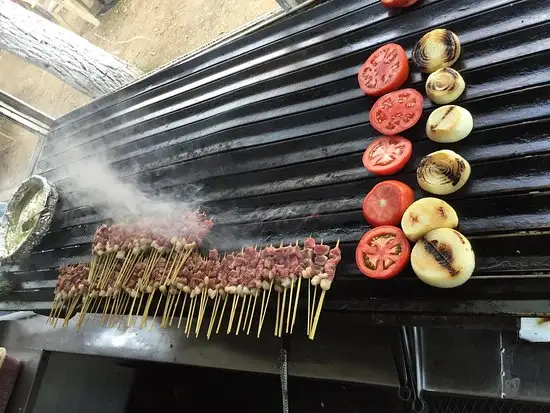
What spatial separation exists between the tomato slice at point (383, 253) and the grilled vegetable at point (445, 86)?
1.01 m

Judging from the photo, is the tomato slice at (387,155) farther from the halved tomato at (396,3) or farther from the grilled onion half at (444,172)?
the halved tomato at (396,3)

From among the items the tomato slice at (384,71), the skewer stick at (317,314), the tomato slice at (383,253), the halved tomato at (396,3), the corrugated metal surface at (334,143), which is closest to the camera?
the corrugated metal surface at (334,143)

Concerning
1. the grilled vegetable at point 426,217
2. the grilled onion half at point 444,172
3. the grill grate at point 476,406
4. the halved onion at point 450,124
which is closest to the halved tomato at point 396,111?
the halved onion at point 450,124

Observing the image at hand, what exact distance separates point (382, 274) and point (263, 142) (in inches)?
71.4

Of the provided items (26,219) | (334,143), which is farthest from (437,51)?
(26,219)

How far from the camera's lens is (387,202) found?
117 inches

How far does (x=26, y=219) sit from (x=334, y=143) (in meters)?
4.44

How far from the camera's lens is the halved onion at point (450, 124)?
2912 millimetres

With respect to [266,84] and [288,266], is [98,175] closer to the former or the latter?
[266,84]

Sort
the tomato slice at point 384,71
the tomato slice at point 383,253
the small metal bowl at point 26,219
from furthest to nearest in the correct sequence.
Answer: the small metal bowl at point 26,219 < the tomato slice at point 384,71 < the tomato slice at point 383,253

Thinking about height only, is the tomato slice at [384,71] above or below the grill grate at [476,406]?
above

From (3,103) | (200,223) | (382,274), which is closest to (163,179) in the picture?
(200,223)

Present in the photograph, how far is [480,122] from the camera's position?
2984 mm

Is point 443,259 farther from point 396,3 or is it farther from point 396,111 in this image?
point 396,3
